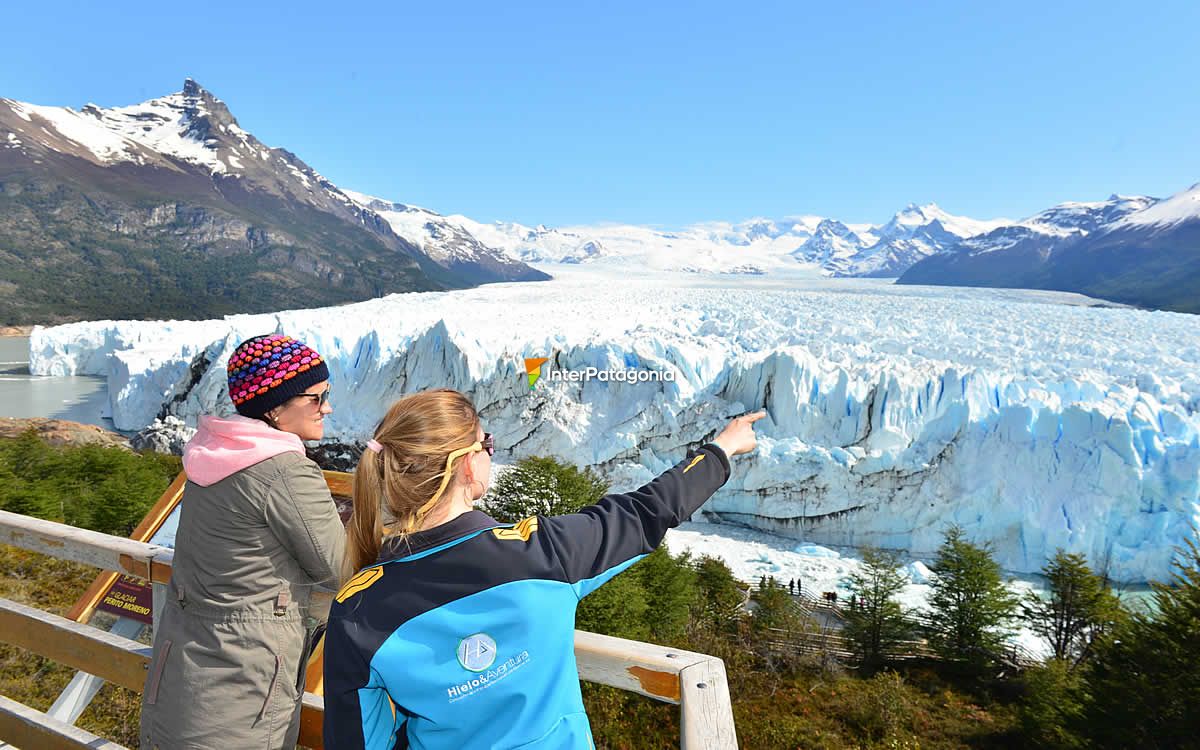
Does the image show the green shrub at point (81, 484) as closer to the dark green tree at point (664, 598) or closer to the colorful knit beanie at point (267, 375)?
the dark green tree at point (664, 598)

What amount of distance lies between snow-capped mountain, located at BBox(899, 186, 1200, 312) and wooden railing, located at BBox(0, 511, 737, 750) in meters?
83.0

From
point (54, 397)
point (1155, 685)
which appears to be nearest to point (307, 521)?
point (1155, 685)

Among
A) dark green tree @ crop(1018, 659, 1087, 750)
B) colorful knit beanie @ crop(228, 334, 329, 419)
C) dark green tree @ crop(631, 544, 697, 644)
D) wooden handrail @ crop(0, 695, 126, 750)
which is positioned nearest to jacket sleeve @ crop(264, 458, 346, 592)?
colorful knit beanie @ crop(228, 334, 329, 419)

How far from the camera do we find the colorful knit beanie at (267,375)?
4.86 ft

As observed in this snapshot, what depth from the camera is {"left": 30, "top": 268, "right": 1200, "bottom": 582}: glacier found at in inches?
486

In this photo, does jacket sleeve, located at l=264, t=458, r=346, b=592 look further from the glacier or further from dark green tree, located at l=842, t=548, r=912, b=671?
the glacier

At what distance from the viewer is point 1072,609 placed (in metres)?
11.2

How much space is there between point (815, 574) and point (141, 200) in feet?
454

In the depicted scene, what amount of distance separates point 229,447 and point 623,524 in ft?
3.03

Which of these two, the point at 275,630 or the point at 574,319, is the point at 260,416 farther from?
the point at 574,319

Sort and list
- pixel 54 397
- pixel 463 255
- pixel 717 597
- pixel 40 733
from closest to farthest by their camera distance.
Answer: pixel 40 733 < pixel 717 597 < pixel 54 397 < pixel 463 255

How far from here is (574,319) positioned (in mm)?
21438

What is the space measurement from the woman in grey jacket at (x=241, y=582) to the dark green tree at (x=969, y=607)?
13145mm

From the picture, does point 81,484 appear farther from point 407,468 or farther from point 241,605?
point 407,468
